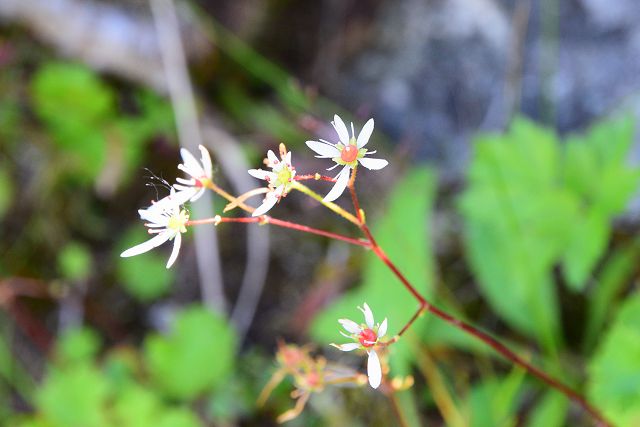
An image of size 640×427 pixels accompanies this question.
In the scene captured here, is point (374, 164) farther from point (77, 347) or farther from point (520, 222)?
point (77, 347)

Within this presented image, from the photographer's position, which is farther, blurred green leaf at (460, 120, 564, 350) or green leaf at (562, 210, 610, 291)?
blurred green leaf at (460, 120, 564, 350)

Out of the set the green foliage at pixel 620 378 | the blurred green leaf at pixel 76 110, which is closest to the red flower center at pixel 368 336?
the green foliage at pixel 620 378

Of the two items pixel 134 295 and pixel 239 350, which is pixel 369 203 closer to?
pixel 239 350

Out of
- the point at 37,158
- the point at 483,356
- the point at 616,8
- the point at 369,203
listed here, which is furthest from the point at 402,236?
the point at 37,158

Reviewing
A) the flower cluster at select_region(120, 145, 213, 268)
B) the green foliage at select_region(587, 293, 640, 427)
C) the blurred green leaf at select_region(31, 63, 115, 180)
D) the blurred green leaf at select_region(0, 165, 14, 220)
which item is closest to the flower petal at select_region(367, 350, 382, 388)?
the flower cluster at select_region(120, 145, 213, 268)

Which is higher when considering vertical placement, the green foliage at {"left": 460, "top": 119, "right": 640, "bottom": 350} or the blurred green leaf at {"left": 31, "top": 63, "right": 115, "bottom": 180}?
the blurred green leaf at {"left": 31, "top": 63, "right": 115, "bottom": 180}

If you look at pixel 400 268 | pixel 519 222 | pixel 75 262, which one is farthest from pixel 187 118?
pixel 519 222

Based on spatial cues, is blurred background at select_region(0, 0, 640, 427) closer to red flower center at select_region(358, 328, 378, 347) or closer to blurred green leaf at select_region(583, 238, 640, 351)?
blurred green leaf at select_region(583, 238, 640, 351)

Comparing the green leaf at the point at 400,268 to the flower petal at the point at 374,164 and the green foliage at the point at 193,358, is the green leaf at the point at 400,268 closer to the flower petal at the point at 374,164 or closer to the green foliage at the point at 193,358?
the green foliage at the point at 193,358
